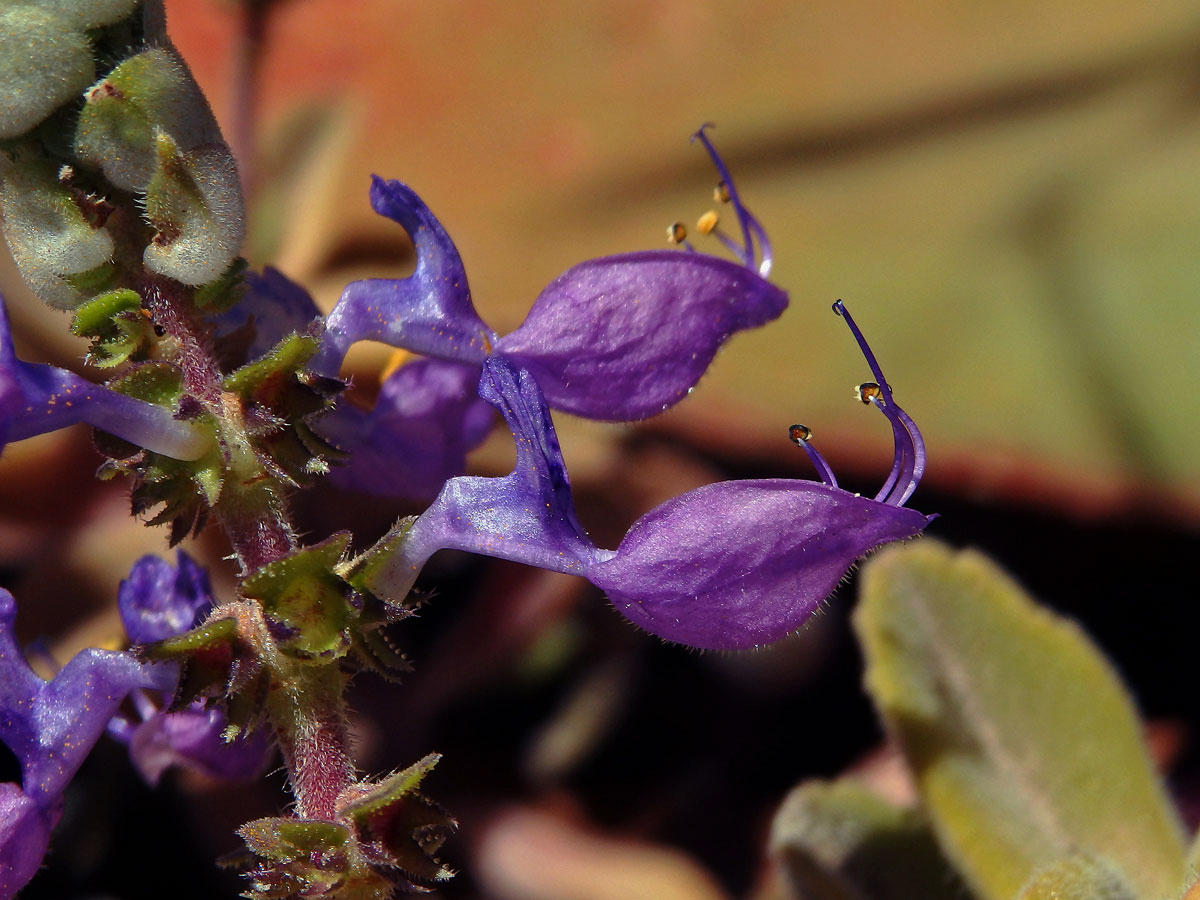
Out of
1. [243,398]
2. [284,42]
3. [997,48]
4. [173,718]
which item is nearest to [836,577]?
[243,398]

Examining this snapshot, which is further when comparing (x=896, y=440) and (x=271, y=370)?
(x=896, y=440)

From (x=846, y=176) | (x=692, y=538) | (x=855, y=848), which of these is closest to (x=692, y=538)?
(x=692, y=538)

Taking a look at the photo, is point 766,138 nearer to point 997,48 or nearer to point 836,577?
point 997,48

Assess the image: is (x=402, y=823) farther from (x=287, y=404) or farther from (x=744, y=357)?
(x=744, y=357)

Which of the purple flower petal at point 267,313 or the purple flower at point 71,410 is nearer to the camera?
the purple flower at point 71,410

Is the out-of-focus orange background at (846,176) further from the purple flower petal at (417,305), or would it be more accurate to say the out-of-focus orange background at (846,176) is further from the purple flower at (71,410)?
the purple flower at (71,410)

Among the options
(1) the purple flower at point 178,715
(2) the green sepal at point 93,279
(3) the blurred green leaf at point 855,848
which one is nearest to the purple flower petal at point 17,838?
(1) the purple flower at point 178,715
